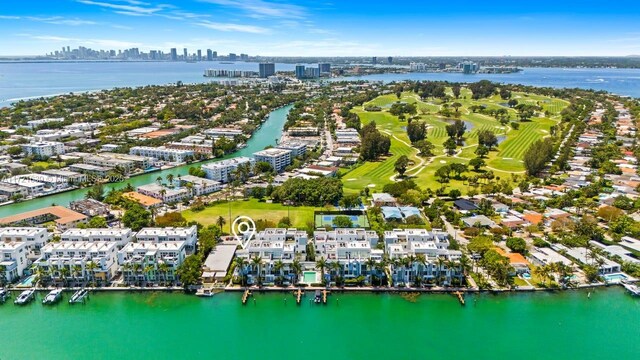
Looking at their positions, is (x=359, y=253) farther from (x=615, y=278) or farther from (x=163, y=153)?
(x=163, y=153)

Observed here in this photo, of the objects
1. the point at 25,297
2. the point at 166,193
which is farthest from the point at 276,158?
the point at 25,297

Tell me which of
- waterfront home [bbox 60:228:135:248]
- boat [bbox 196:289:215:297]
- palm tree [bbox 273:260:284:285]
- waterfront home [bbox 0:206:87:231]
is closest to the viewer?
boat [bbox 196:289:215:297]

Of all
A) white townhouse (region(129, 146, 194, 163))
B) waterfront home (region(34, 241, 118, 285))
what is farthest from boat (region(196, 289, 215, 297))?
white townhouse (region(129, 146, 194, 163))

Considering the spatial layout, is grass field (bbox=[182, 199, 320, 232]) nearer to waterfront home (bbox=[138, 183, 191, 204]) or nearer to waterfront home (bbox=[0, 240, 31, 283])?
waterfront home (bbox=[138, 183, 191, 204])

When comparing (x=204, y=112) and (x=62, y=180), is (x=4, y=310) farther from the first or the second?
(x=204, y=112)

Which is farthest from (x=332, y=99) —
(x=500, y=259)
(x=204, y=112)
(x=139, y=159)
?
(x=500, y=259)

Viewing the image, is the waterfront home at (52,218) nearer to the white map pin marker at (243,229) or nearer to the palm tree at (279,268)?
the white map pin marker at (243,229)
